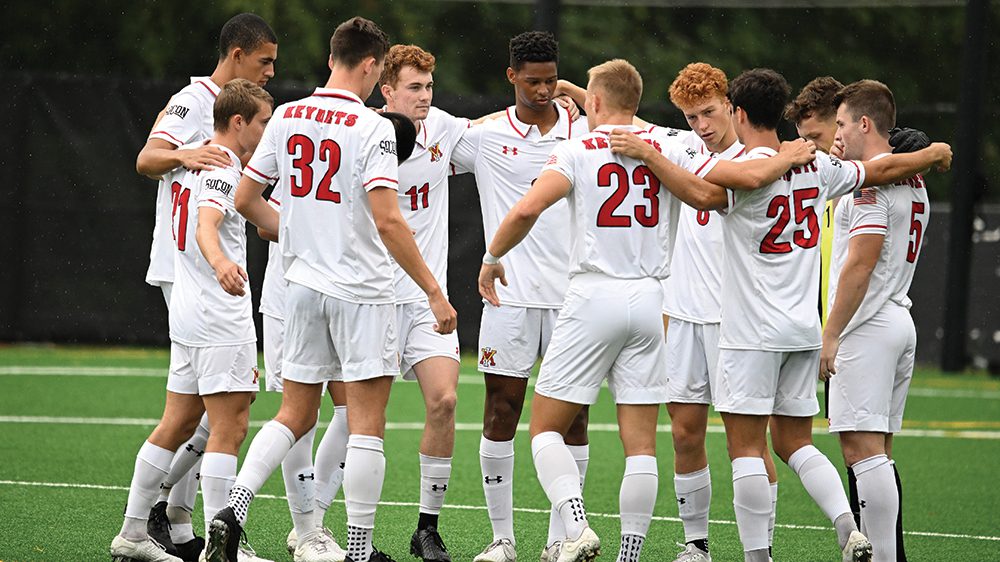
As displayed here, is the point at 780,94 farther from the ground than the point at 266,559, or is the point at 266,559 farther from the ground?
the point at 780,94

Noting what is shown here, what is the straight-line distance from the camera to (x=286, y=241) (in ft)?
18.9

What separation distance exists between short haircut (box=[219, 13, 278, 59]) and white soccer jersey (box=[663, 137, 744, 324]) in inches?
89.3

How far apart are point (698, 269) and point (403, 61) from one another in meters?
1.74

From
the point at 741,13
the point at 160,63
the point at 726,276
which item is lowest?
the point at 726,276

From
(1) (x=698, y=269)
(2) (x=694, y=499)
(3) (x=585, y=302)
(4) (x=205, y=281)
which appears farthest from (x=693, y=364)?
(4) (x=205, y=281)

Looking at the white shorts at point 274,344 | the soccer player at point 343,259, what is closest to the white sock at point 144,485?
the soccer player at point 343,259

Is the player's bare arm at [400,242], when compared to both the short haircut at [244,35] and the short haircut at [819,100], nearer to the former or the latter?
the short haircut at [244,35]

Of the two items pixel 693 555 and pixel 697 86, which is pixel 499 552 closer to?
pixel 693 555

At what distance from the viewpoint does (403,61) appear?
6.58 m

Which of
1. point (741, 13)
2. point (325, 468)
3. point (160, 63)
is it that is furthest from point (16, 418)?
point (741, 13)

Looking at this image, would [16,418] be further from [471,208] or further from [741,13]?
[741,13]

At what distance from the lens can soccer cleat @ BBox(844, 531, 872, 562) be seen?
5469 mm

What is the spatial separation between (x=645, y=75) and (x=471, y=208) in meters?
6.82

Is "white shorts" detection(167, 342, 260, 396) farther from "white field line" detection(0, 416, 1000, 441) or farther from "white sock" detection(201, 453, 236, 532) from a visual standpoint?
"white field line" detection(0, 416, 1000, 441)
